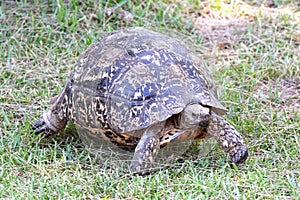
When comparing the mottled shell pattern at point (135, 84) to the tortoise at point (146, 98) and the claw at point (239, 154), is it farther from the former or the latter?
the claw at point (239, 154)

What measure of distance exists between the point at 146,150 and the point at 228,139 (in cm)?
71

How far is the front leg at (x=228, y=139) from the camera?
4699 millimetres

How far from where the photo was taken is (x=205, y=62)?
663 centimetres

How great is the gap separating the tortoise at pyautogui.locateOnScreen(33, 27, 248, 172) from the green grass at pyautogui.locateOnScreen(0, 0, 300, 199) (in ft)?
0.69

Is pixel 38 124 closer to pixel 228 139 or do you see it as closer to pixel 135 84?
pixel 135 84

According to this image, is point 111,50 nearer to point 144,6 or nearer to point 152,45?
point 152,45

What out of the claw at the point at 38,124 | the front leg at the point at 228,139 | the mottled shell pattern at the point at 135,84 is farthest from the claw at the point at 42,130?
the front leg at the point at 228,139

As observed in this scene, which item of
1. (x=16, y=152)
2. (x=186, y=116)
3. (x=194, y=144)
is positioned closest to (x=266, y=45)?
(x=194, y=144)

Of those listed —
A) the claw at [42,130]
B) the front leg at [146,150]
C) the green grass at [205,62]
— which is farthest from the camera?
the claw at [42,130]

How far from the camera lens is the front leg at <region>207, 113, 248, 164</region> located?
4.70 metres

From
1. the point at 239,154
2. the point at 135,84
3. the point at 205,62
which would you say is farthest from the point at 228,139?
the point at 205,62

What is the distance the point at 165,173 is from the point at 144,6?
330 centimetres

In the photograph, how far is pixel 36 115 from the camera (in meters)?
5.67

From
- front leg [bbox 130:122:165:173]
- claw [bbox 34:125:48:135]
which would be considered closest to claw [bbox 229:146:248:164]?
front leg [bbox 130:122:165:173]
